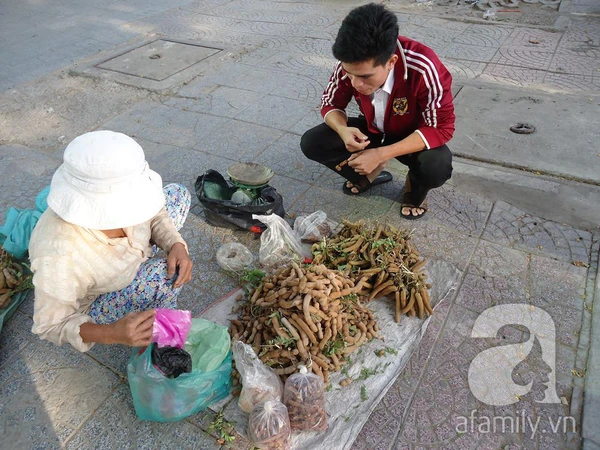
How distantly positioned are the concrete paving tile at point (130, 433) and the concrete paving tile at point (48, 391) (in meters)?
0.07

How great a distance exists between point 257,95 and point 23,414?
4.09 meters

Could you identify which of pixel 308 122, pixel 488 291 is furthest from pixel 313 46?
pixel 488 291

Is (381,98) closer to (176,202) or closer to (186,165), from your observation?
(176,202)

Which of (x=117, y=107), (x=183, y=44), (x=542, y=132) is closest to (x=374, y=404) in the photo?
(x=542, y=132)

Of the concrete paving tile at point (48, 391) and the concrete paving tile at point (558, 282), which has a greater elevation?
the concrete paving tile at point (558, 282)

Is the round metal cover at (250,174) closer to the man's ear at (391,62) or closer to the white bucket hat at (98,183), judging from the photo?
the man's ear at (391,62)

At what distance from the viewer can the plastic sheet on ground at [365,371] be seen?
6.74 feet

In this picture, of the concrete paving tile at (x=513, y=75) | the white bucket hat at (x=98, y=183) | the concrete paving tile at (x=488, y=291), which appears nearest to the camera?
the white bucket hat at (x=98, y=183)

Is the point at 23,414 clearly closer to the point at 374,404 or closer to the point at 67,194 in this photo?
the point at 67,194

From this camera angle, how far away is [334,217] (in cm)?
341

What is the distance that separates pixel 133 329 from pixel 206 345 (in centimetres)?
48

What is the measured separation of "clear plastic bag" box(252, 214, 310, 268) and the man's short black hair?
116 centimetres

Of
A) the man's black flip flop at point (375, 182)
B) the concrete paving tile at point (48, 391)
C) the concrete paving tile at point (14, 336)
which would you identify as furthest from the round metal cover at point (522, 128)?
the concrete paving tile at point (14, 336)

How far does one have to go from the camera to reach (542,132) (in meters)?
4.33
